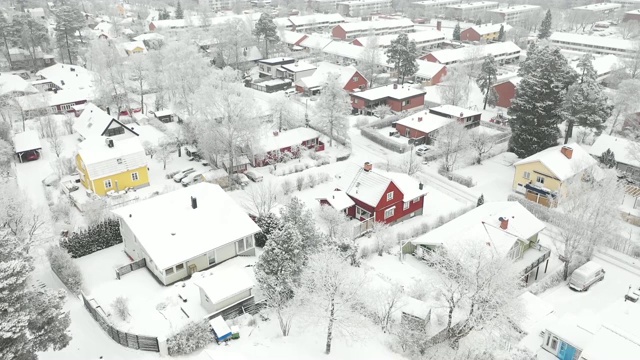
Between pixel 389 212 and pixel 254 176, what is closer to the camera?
pixel 389 212

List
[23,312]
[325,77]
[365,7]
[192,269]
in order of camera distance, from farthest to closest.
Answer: [365,7]
[325,77]
[192,269]
[23,312]

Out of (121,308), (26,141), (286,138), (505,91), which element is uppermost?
(505,91)

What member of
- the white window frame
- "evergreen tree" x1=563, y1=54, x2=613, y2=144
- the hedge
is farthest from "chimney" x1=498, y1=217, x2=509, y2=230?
the hedge

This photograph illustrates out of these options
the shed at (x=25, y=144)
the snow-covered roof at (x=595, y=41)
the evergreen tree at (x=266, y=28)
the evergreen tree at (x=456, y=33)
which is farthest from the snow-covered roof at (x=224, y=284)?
the evergreen tree at (x=456, y=33)

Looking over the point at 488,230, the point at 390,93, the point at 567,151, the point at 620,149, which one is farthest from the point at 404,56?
the point at 488,230

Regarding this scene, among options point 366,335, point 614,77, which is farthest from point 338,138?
point 614,77

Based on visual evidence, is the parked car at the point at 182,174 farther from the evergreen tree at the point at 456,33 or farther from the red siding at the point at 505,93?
the evergreen tree at the point at 456,33

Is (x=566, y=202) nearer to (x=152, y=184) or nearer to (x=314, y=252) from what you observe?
(x=314, y=252)

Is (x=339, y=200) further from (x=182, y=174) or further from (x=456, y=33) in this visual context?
(x=456, y=33)
